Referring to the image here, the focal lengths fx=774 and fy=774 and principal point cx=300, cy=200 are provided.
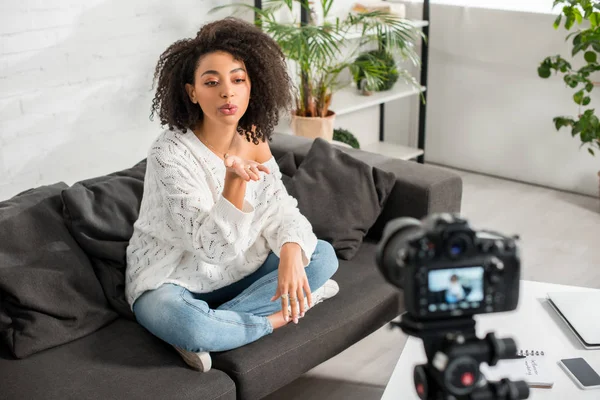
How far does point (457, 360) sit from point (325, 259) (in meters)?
1.17

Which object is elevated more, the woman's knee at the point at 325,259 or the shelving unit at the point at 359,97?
the shelving unit at the point at 359,97

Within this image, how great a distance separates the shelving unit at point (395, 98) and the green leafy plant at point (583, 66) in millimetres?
654

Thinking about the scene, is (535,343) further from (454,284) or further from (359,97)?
(359,97)

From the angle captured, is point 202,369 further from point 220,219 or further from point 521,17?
point 521,17

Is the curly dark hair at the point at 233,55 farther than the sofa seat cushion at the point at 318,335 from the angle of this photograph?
Yes

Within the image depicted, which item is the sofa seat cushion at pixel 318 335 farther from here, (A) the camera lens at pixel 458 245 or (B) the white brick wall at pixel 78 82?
(B) the white brick wall at pixel 78 82

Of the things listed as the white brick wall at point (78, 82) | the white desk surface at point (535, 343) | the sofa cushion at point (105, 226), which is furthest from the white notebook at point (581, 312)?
the white brick wall at point (78, 82)

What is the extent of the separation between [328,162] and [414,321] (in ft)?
5.09

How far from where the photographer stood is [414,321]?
3.40ft

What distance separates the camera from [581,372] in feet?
5.67

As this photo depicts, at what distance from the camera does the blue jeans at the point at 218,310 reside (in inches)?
75.0

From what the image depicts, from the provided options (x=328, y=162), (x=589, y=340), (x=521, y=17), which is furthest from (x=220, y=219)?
(x=521, y=17)

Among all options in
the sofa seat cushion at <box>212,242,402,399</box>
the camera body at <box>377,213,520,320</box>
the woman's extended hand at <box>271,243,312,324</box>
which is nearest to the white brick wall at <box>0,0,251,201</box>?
the sofa seat cushion at <box>212,242,402,399</box>

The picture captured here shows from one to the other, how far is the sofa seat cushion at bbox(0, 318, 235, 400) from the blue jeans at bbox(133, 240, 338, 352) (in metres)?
0.06
